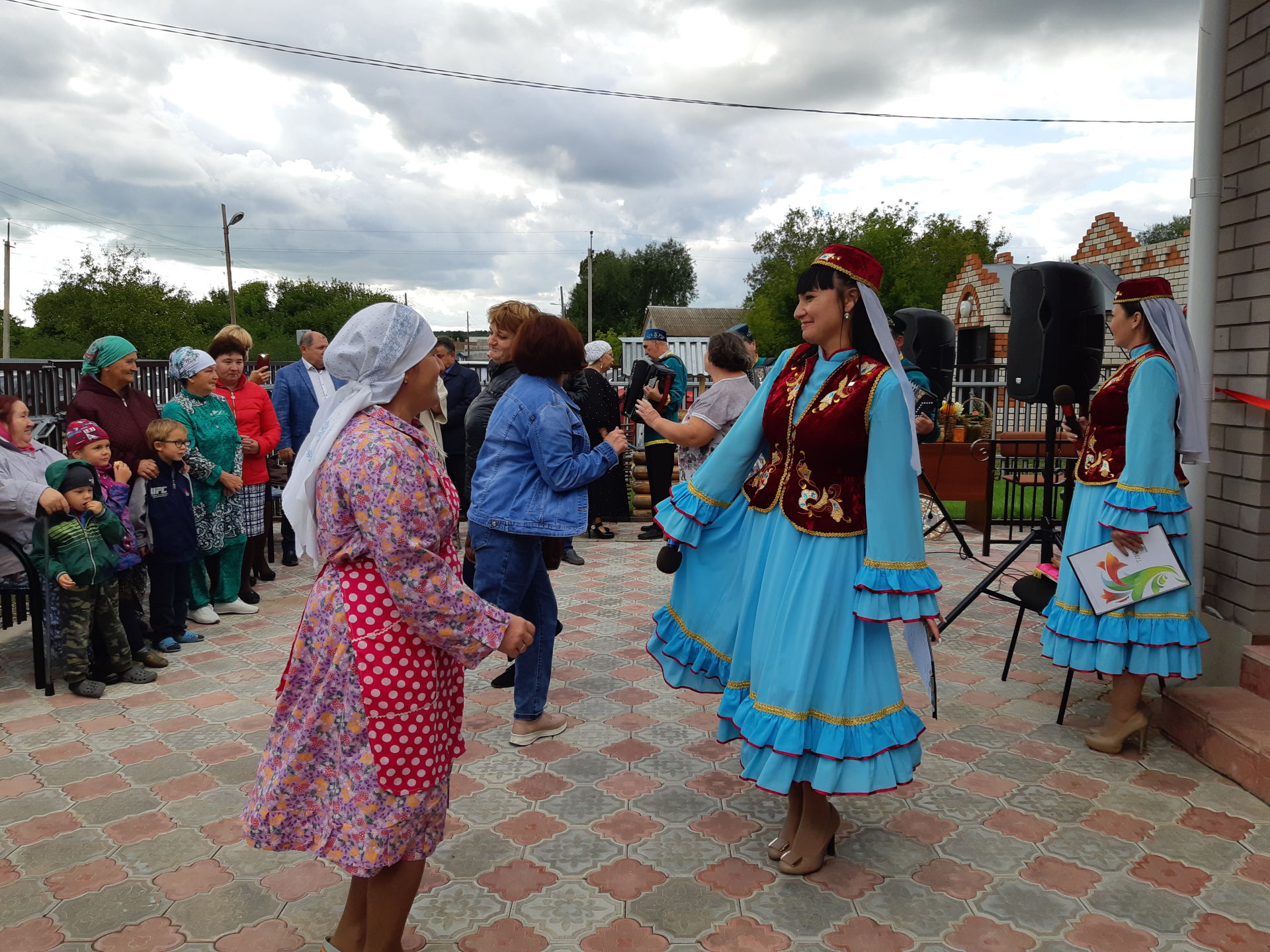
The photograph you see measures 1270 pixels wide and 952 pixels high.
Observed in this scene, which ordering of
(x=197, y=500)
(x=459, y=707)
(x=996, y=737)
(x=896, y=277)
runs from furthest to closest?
1. (x=896, y=277)
2. (x=197, y=500)
3. (x=996, y=737)
4. (x=459, y=707)

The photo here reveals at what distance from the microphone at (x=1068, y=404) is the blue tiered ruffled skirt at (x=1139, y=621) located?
86cm

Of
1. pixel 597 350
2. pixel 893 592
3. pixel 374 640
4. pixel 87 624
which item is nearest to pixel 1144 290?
pixel 893 592

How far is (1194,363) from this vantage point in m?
3.79

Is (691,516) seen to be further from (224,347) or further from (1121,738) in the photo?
(224,347)

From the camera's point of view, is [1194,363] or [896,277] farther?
[896,277]

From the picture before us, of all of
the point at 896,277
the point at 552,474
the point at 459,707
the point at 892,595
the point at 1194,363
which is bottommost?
the point at 459,707

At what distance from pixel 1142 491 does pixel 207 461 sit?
5231mm

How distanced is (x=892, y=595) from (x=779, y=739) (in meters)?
0.55

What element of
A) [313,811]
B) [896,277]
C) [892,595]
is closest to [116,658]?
[313,811]

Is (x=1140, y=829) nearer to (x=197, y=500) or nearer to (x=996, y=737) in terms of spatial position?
(x=996, y=737)

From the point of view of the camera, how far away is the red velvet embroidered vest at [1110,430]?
12.8 feet

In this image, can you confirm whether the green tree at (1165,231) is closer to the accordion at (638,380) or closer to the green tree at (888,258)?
the green tree at (888,258)

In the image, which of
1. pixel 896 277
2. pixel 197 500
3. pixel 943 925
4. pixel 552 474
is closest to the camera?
pixel 943 925

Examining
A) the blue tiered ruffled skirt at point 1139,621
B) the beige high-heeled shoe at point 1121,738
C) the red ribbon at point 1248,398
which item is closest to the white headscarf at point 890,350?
the blue tiered ruffled skirt at point 1139,621
